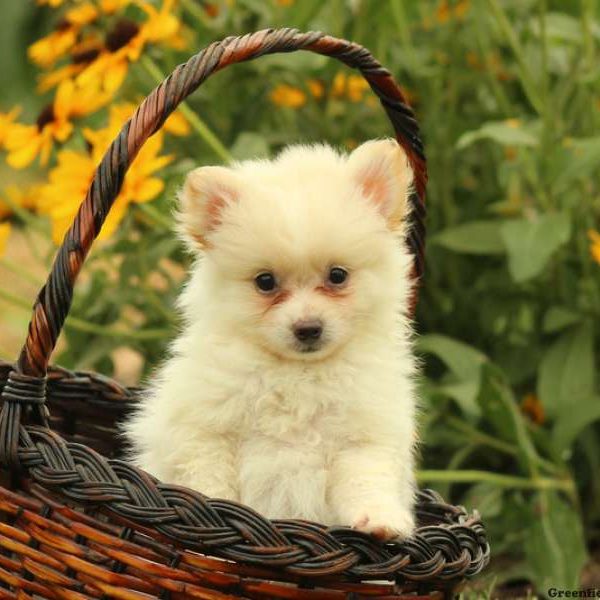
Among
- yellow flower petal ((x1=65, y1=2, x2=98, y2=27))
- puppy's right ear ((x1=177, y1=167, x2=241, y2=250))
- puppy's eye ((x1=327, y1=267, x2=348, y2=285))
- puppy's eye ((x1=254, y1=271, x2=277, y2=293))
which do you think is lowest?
puppy's eye ((x1=254, y1=271, x2=277, y2=293))

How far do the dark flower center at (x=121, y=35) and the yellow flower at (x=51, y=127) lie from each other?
0.12m

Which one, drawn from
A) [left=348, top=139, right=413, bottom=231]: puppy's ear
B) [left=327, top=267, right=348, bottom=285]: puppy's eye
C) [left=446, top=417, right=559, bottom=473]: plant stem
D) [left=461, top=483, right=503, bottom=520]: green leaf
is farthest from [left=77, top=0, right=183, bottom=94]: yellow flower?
[left=461, top=483, right=503, bottom=520]: green leaf

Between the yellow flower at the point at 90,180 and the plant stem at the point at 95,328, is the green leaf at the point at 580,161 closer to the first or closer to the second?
the yellow flower at the point at 90,180

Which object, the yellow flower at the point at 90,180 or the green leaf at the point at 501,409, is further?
the green leaf at the point at 501,409

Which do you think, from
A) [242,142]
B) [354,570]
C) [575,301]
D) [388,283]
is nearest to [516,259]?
[575,301]

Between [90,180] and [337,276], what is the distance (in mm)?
939

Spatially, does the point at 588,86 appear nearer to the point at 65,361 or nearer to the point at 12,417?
the point at 65,361

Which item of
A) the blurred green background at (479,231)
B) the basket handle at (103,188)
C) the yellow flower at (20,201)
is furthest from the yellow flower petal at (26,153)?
the basket handle at (103,188)

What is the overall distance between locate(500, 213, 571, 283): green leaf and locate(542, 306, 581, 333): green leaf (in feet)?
0.89

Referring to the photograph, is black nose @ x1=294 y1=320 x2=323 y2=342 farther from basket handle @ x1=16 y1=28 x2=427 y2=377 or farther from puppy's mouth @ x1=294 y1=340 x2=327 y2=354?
basket handle @ x1=16 y1=28 x2=427 y2=377

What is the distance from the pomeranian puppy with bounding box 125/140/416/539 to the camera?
6.50 feet

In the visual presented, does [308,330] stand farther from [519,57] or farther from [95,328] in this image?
[519,57]

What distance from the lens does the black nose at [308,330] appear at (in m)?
1.97

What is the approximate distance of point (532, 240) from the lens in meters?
3.11
